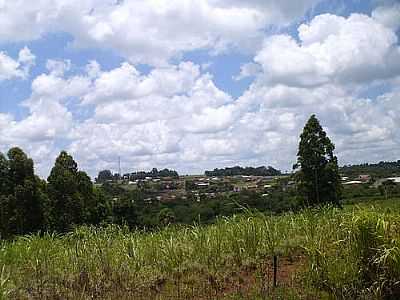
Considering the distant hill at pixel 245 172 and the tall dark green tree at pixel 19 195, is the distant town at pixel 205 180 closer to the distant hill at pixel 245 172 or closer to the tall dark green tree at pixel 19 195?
the distant hill at pixel 245 172

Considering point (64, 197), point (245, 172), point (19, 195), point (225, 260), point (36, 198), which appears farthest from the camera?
point (245, 172)

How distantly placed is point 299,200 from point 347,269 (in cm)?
1241

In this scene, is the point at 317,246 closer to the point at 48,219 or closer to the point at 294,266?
the point at 294,266

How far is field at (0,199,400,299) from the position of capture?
668 centimetres

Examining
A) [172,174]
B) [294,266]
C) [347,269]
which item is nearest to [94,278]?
[294,266]

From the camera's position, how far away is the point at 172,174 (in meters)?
79.9

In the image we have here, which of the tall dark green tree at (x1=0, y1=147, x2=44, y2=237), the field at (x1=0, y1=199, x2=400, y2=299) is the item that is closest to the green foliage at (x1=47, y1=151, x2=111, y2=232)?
the tall dark green tree at (x1=0, y1=147, x2=44, y2=237)

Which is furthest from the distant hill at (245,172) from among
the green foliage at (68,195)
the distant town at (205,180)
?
the green foliage at (68,195)

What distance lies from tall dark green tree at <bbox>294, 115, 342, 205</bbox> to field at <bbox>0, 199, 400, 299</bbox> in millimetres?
9978

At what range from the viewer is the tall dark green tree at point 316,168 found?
64.4ft

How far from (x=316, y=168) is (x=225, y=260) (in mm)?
12062

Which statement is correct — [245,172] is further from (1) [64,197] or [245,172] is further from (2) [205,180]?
(1) [64,197]

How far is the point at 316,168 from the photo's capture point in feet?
64.8

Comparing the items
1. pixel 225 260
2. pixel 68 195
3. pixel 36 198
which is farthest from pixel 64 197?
pixel 225 260
